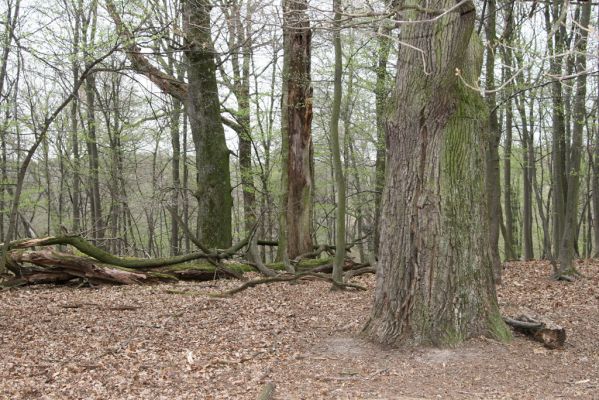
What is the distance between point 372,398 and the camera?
4379 millimetres

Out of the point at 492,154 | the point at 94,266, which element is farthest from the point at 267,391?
the point at 492,154

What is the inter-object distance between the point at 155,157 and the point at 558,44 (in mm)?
15872

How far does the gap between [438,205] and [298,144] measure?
602 cm

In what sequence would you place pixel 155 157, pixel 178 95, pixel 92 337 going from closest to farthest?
1. pixel 92 337
2. pixel 178 95
3. pixel 155 157

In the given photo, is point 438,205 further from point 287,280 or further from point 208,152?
point 208,152

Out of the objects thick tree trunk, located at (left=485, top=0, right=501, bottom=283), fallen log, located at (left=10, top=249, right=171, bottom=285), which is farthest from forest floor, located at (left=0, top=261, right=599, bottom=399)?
thick tree trunk, located at (left=485, top=0, right=501, bottom=283)

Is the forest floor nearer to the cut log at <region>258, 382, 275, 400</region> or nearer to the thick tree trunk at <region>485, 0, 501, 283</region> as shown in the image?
the cut log at <region>258, 382, 275, 400</region>

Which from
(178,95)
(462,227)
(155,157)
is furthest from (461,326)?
(155,157)

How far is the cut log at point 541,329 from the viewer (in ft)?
18.7

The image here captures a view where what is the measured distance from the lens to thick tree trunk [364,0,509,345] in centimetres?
550

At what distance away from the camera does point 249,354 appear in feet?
18.8

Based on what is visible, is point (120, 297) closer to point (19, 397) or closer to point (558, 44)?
point (19, 397)

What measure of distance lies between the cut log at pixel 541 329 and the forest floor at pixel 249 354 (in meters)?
0.10

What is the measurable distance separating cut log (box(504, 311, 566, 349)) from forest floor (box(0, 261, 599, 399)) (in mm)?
100
